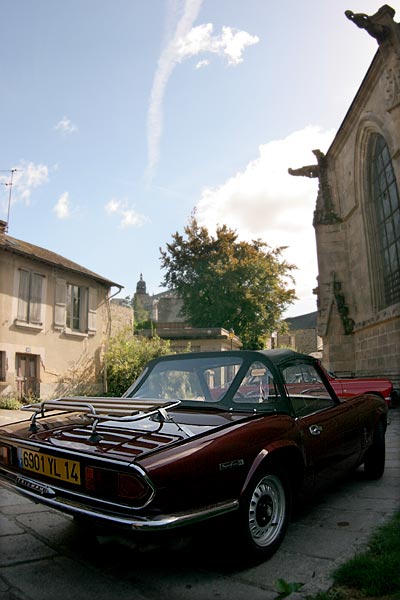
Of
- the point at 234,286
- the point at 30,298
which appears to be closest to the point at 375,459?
the point at 30,298

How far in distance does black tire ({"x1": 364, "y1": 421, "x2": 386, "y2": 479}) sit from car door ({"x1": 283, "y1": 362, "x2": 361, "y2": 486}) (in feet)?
1.77

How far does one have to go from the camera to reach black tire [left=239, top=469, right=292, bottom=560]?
230cm

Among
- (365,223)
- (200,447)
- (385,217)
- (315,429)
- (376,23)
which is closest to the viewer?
(200,447)

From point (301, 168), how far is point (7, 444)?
15656 mm

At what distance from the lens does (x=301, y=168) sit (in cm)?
1634

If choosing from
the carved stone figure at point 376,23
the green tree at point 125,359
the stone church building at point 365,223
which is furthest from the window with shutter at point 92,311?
the carved stone figure at point 376,23

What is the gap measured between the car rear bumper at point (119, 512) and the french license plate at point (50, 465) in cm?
7

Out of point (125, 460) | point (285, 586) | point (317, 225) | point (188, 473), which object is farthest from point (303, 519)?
point (317, 225)

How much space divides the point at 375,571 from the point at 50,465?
1.82 meters

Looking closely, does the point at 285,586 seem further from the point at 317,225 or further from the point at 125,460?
the point at 317,225

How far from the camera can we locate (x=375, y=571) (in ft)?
7.00

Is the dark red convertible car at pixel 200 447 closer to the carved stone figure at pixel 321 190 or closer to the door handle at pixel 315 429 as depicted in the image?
the door handle at pixel 315 429

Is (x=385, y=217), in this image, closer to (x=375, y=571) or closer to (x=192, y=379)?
(x=192, y=379)

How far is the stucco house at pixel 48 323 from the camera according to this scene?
13.0 meters
